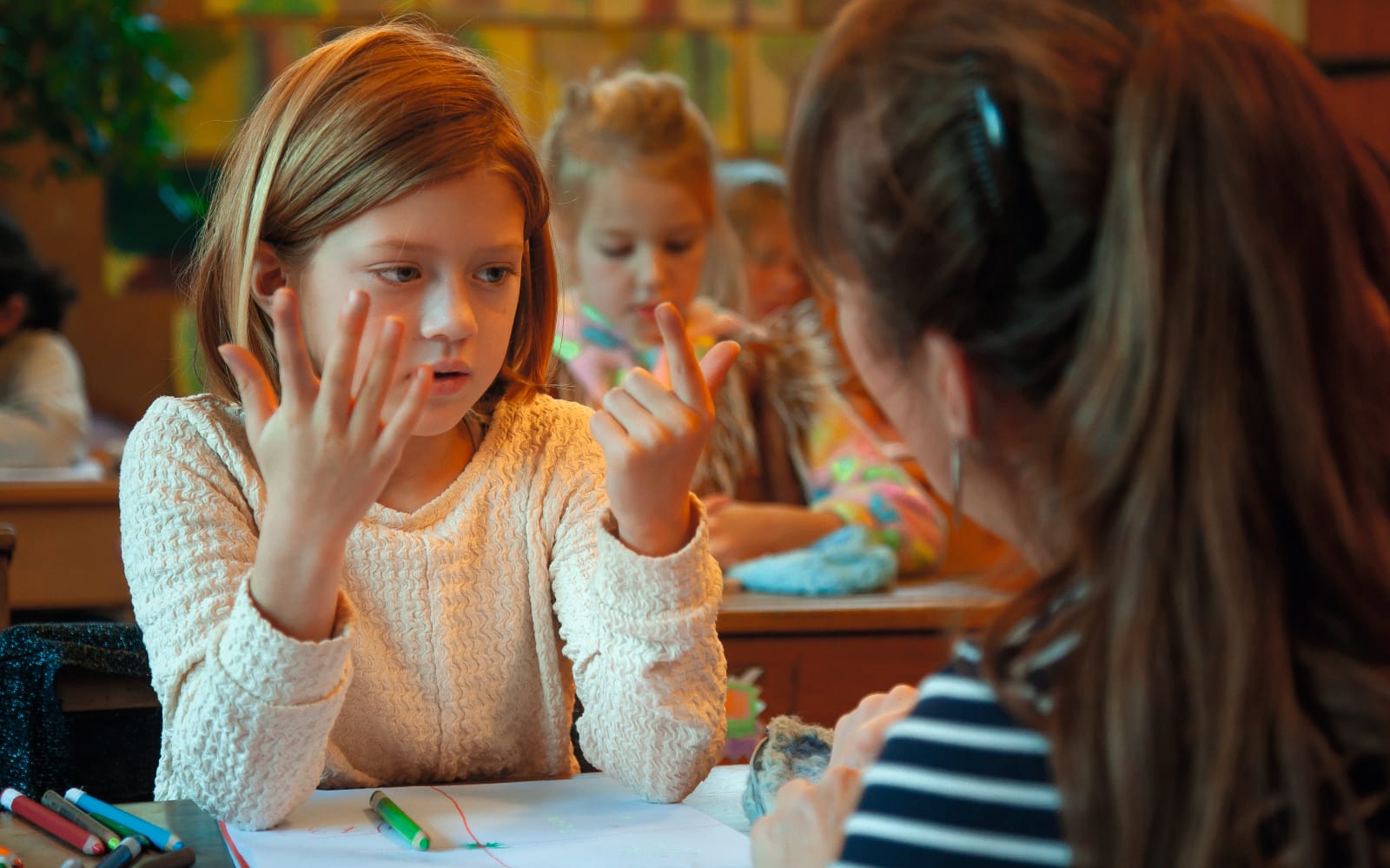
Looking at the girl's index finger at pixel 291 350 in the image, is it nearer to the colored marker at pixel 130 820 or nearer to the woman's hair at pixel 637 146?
the colored marker at pixel 130 820

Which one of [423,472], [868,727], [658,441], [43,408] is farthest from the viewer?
[43,408]

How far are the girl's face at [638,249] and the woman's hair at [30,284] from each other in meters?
1.88

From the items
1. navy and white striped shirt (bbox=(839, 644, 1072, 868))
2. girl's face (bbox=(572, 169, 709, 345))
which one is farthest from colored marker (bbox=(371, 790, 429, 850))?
girl's face (bbox=(572, 169, 709, 345))

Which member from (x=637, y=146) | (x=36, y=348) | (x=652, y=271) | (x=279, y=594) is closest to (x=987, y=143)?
(x=279, y=594)

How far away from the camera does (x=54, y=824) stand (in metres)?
0.81

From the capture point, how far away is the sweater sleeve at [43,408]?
3117 millimetres

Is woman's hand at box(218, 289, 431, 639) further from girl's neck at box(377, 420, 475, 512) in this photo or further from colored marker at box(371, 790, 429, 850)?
girl's neck at box(377, 420, 475, 512)

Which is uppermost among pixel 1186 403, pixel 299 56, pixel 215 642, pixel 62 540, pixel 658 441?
pixel 299 56

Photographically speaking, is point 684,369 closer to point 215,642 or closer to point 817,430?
point 215,642

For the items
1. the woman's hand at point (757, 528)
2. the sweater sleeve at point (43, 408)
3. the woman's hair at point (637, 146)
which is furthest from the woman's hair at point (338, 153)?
the sweater sleeve at point (43, 408)

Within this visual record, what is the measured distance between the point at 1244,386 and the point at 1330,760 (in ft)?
0.48

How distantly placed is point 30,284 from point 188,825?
317cm

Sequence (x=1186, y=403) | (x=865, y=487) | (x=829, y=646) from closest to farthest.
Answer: (x=1186, y=403), (x=829, y=646), (x=865, y=487)

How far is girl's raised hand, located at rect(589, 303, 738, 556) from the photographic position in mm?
906
